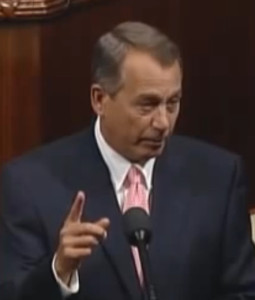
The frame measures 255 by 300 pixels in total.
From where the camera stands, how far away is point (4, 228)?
2699 mm

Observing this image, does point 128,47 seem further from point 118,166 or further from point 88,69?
point 88,69

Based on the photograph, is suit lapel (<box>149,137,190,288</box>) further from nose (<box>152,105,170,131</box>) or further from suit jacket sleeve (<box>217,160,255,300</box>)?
nose (<box>152,105,170,131</box>)

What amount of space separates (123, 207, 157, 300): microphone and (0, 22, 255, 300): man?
25 cm

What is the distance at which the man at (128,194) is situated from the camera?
2627mm

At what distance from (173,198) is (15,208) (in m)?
0.31

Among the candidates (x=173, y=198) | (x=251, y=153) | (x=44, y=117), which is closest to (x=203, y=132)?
(x=251, y=153)

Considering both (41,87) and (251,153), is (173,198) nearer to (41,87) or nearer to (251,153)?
(41,87)

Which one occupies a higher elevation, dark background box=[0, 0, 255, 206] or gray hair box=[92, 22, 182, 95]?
gray hair box=[92, 22, 182, 95]

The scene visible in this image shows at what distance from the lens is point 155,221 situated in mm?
2752

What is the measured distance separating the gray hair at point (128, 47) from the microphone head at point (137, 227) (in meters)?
0.39

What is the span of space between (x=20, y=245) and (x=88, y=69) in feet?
3.36

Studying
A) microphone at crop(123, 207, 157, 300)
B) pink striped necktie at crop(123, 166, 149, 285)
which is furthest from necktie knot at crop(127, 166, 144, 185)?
microphone at crop(123, 207, 157, 300)

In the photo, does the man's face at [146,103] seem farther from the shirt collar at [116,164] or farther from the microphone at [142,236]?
the microphone at [142,236]

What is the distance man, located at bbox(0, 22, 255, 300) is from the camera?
263 centimetres
